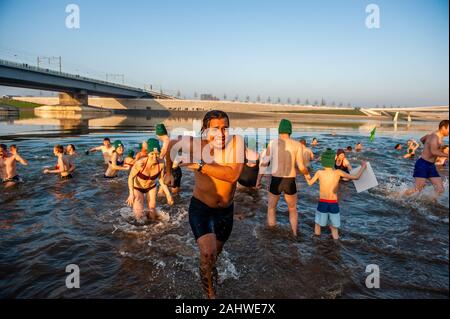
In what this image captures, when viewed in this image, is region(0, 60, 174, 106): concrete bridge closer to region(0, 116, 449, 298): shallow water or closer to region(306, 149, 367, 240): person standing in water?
region(0, 116, 449, 298): shallow water

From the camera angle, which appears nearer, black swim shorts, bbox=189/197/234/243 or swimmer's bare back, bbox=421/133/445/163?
black swim shorts, bbox=189/197/234/243

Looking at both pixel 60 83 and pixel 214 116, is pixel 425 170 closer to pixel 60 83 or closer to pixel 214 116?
pixel 214 116

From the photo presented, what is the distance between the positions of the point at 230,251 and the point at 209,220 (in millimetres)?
2179

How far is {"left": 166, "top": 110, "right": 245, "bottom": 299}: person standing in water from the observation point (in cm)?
402

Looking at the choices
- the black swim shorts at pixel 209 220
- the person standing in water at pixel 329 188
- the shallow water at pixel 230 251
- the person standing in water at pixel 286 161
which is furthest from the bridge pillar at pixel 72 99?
the black swim shorts at pixel 209 220

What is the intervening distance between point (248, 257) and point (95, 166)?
12025mm

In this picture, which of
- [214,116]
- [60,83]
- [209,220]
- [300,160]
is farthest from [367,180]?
[60,83]

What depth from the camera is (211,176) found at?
13.7 feet

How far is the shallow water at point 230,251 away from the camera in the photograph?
480cm

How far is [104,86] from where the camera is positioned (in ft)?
247

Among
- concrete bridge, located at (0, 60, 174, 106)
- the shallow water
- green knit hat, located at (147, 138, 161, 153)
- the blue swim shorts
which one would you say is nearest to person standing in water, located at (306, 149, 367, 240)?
the shallow water
